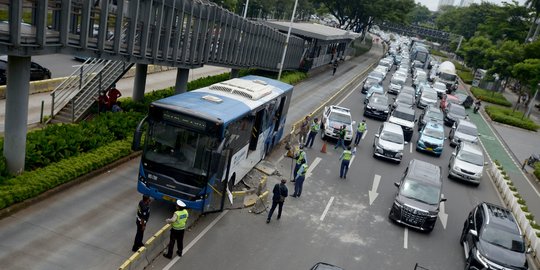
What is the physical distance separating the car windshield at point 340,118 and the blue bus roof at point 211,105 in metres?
9.85

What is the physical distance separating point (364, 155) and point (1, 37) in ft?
60.6

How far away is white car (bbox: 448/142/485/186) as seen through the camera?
25.0 m

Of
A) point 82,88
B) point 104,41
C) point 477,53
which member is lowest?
point 82,88

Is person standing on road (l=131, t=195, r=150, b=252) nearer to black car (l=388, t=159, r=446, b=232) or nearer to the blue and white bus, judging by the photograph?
the blue and white bus

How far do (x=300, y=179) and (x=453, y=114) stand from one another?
23736 mm

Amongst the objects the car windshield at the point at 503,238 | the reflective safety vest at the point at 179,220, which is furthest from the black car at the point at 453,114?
the reflective safety vest at the point at 179,220

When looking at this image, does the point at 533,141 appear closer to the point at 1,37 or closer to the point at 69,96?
the point at 69,96

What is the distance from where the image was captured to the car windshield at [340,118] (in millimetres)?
28172

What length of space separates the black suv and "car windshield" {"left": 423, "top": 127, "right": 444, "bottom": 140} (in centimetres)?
1198

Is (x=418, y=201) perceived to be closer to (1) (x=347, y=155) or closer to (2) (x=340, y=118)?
(1) (x=347, y=155)

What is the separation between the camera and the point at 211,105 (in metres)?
15.7

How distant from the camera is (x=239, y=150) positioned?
17000 millimetres

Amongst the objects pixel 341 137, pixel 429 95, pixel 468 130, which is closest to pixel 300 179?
pixel 341 137

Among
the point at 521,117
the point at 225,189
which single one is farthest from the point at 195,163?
the point at 521,117
